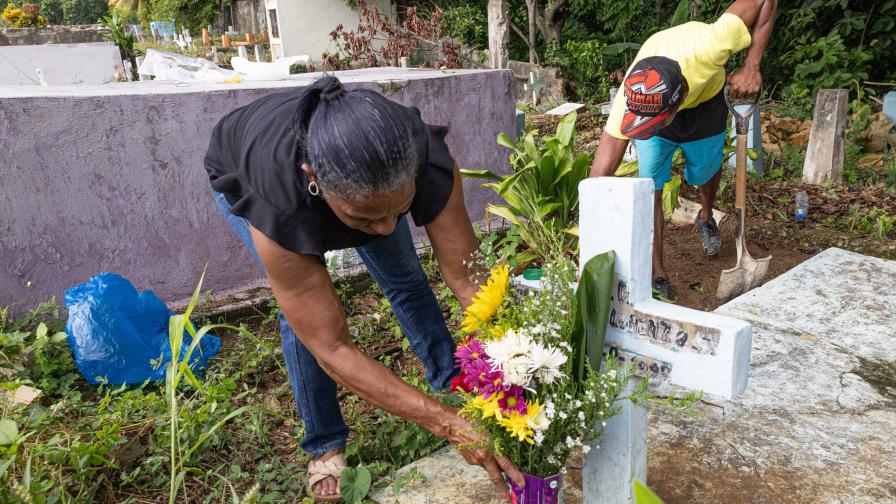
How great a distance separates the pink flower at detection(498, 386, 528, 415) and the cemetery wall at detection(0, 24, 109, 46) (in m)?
15.1

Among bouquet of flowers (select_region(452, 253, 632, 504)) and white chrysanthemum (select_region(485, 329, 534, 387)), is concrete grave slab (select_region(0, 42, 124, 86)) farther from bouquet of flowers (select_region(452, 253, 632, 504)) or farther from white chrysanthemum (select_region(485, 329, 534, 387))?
white chrysanthemum (select_region(485, 329, 534, 387))

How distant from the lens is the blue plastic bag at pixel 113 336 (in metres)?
2.66

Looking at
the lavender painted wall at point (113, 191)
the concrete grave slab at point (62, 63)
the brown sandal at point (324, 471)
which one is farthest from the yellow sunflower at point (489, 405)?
the concrete grave slab at point (62, 63)

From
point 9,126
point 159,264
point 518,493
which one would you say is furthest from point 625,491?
point 9,126

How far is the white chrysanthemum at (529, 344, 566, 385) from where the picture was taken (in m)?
1.22

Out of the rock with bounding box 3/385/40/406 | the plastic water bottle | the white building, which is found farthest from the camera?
the white building

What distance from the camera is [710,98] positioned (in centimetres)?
333

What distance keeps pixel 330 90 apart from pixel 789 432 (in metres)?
1.68

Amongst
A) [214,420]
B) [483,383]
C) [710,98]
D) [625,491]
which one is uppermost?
[710,98]

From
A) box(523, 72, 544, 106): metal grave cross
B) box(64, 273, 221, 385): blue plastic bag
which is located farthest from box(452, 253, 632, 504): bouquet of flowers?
box(523, 72, 544, 106): metal grave cross

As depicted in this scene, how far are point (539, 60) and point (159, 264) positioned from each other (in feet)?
31.4

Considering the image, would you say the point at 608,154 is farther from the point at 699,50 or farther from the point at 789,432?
the point at 789,432

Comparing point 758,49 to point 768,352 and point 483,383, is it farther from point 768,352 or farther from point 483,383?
point 483,383

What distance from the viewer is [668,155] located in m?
3.41
